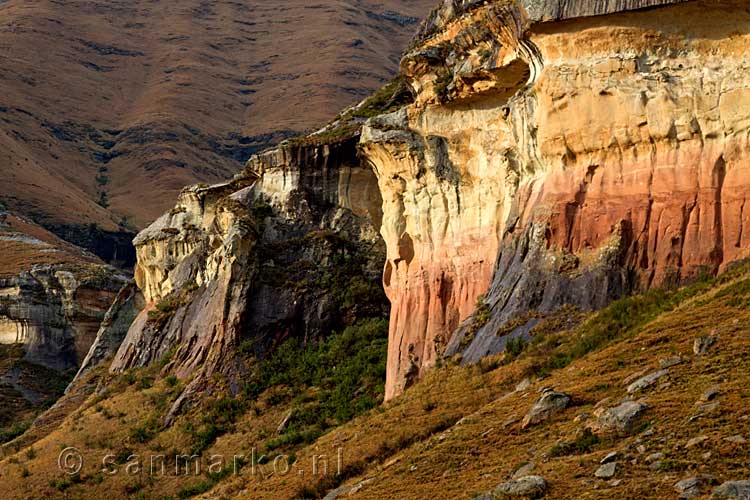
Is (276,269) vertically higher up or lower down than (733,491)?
higher up

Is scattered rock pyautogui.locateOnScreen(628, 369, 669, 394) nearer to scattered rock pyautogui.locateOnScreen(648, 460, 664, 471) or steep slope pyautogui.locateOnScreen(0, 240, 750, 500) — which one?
steep slope pyautogui.locateOnScreen(0, 240, 750, 500)

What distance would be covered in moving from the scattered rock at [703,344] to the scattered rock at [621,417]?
2.36 meters

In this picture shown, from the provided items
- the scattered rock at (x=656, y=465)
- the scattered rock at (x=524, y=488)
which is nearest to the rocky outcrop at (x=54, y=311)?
the scattered rock at (x=524, y=488)

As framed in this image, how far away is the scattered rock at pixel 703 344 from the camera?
88.3 ft

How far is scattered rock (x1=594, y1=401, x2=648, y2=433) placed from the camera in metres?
24.5

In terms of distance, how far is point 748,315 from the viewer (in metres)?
28.0

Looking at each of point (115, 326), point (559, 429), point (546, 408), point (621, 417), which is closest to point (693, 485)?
point (621, 417)

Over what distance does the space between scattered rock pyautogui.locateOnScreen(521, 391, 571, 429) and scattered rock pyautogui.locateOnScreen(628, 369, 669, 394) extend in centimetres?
145

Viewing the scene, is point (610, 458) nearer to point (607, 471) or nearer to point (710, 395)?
point (607, 471)

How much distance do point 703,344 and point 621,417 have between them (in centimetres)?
329

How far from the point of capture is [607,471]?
22453 mm

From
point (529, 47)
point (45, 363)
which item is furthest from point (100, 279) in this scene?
point (529, 47)

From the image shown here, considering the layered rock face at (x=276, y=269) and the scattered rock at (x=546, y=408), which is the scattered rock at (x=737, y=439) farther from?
the layered rock face at (x=276, y=269)

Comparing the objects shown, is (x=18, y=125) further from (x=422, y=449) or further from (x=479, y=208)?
(x=422, y=449)
